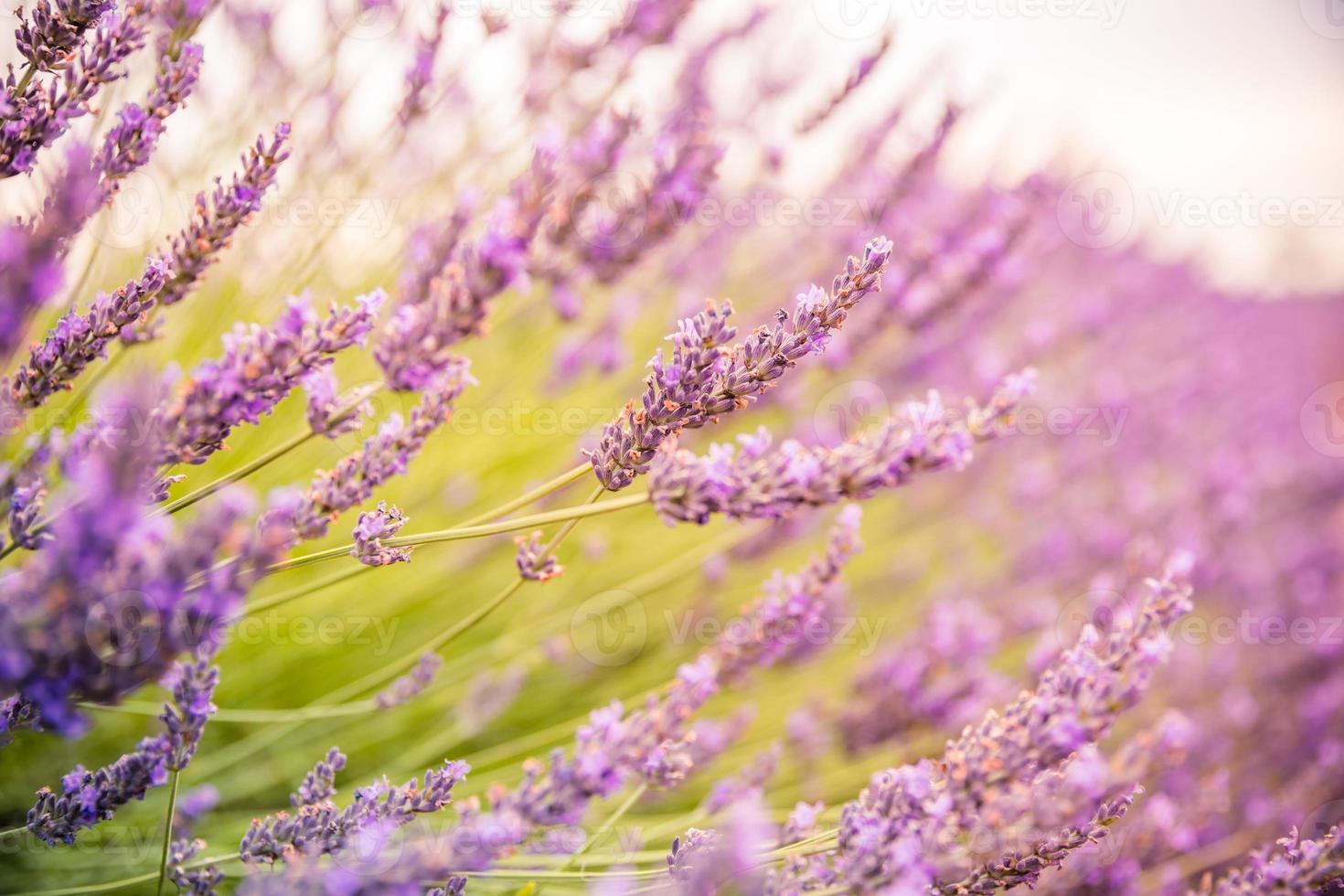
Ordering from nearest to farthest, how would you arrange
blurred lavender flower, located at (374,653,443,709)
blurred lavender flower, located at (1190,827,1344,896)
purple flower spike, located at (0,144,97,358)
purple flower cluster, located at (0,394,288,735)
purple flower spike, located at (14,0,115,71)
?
purple flower cluster, located at (0,394,288,735) → purple flower spike, located at (0,144,97,358) → purple flower spike, located at (14,0,115,71) → blurred lavender flower, located at (1190,827,1344,896) → blurred lavender flower, located at (374,653,443,709)

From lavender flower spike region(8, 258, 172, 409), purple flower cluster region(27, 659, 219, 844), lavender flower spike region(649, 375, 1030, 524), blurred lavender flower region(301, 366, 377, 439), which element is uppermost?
lavender flower spike region(8, 258, 172, 409)

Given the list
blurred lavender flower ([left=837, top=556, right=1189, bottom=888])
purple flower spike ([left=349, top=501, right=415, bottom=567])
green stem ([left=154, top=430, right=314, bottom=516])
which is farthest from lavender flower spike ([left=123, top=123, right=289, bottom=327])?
blurred lavender flower ([left=837, top=556, right=1189, bottom=888])

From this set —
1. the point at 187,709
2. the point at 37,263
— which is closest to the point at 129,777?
the point at 187,709

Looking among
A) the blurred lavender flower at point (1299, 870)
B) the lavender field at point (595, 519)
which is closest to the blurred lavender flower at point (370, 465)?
the lavender field at point (595, 519)

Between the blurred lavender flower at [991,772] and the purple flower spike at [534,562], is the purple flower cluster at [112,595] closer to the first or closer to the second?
the purple flower spike at [534,562]

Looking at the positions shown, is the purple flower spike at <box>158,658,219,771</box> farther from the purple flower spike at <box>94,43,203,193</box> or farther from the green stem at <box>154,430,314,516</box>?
the purple flower spike at <box>94,43,203,193</box>

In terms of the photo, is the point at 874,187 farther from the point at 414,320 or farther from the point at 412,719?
the point at 412,719

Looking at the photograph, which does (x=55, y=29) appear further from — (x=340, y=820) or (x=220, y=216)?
(x=340, y=820)
